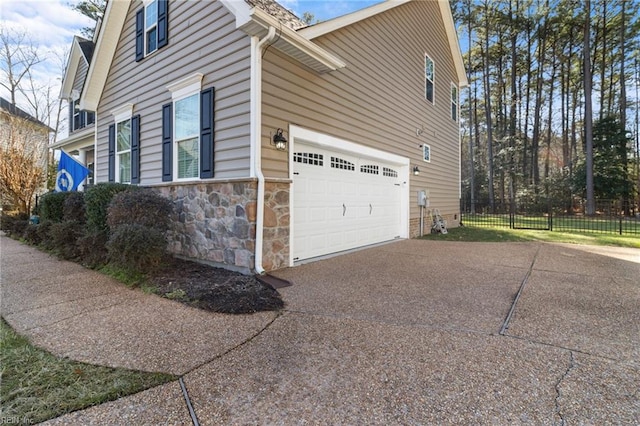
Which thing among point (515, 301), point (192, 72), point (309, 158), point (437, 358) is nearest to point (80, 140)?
point (192, 72)

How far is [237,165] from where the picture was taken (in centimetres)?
500

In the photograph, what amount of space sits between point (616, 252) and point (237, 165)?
824cm

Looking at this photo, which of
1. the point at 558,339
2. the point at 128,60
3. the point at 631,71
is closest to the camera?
the point at 558,339

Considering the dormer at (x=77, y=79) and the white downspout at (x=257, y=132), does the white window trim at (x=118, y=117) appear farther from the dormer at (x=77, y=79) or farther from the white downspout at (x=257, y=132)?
the white downspout at (x=257, y=132)

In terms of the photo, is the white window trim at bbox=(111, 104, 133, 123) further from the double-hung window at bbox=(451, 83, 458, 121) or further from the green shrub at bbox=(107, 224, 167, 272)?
the double-hung window at bbox=(451, 83, 458, 121)

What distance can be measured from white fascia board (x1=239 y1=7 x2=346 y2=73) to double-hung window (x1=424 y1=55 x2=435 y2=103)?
230 inches

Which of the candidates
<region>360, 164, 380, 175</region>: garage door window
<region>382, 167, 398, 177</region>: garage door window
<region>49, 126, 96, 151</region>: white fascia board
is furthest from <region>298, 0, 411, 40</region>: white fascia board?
<region>49, 126, 96, 151</region>: white fascia board

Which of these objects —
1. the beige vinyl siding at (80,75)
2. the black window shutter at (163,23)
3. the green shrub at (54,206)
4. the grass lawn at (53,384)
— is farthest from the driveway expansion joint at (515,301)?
the beige vinyl siding at (80,75)

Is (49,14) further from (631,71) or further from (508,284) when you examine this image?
(631,71)

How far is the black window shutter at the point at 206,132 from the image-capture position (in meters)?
5.38

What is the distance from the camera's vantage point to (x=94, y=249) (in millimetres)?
5594

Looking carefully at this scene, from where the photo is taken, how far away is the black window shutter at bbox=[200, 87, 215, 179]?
538 cm

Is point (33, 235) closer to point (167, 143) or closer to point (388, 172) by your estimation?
point (167, 143)

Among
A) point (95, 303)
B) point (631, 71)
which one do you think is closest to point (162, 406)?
point (95, 303)
